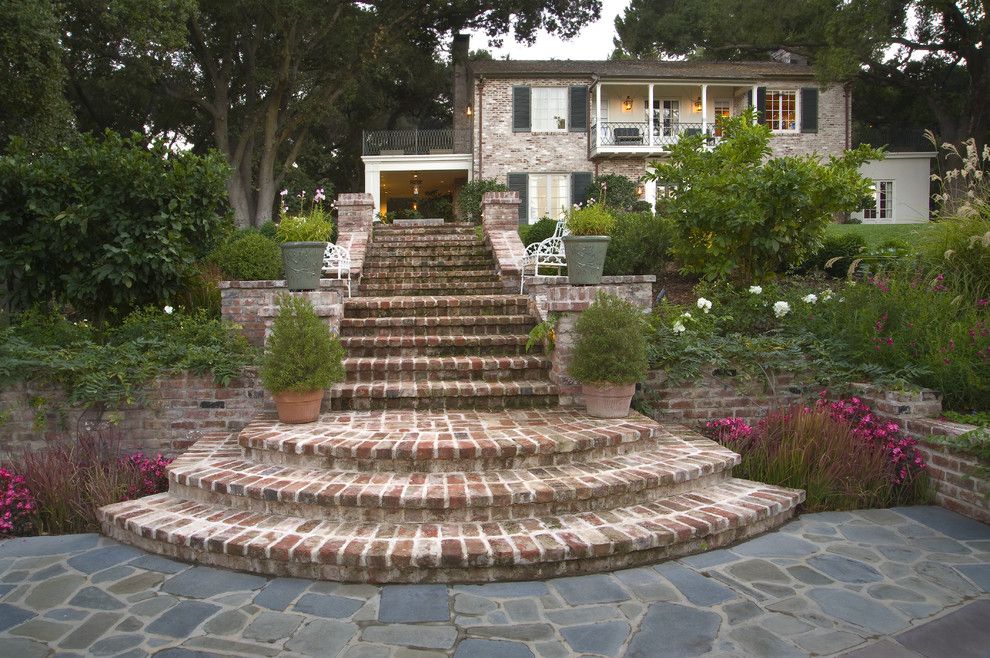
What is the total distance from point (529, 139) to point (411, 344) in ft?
51.1

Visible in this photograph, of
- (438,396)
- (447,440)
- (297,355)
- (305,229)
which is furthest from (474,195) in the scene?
(447,440)

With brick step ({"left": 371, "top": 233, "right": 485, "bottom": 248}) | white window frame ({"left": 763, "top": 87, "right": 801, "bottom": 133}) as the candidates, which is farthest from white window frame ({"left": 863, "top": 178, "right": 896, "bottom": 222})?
brick step ({"left": 371, "top": 233, "right": 485, "bottom": 248})

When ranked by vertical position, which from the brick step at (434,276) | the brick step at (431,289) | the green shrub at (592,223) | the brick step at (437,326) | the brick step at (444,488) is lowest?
the brick step at (444,488)

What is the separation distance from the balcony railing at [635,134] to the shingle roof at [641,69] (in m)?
1.50

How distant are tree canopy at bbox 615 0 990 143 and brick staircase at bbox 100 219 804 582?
1924 cm

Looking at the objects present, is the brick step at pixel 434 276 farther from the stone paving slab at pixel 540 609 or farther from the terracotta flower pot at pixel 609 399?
the stone paving slab at pixel 540 609

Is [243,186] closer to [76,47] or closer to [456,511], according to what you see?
[76,47]

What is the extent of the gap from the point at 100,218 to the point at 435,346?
3.63 meters

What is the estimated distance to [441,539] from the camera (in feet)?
11.5

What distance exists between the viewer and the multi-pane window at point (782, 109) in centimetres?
2138

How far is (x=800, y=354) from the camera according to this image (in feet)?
18.8

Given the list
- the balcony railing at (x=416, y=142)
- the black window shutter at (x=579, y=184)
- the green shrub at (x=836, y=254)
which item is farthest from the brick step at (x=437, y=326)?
the balcony railing at (x=416, y=142)

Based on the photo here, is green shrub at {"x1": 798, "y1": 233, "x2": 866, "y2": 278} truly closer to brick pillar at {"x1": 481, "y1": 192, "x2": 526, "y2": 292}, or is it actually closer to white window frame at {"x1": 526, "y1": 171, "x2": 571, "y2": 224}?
brick pillar at {"x1": 481, "y1": 192, "x2": 526, "y2": 292}

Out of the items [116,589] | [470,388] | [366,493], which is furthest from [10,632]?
[470,388]
